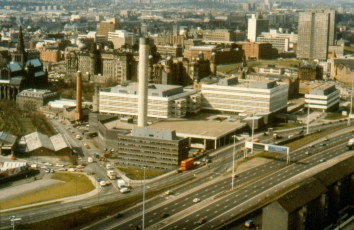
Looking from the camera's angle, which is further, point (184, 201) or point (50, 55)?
point (50, 55)

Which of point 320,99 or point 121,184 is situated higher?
point 320,99

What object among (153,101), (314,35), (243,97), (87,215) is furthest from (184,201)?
(314,35)

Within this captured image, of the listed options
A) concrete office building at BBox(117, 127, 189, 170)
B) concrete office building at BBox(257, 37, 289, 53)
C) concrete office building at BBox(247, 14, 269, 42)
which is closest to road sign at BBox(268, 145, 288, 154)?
concrete office building at BBox(117, 127, 189, 170)

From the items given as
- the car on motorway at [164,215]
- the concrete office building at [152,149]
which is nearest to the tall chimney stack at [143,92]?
the concrete office building at [152,149]

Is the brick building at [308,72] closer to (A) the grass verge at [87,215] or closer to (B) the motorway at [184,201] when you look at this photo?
(B) the motorway at [184,201]

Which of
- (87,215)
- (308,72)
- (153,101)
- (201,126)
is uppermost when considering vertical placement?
(308,72)

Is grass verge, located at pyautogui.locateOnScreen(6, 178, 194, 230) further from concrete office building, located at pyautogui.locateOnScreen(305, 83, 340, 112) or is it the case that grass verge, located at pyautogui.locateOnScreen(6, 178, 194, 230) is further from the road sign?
concrete office building, located at pyautogui.locateOnScreen(305, 83, 340, 112)

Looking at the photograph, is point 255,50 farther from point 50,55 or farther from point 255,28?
point 50,55

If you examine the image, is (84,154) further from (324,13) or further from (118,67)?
(324,13)
